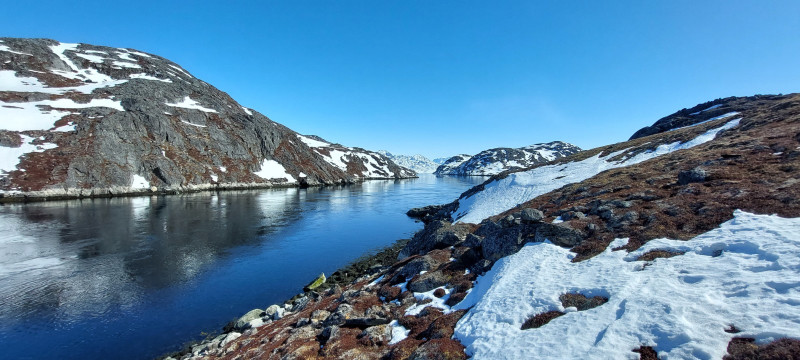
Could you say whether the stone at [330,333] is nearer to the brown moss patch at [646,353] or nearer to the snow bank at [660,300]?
the snow bank at [660,300]

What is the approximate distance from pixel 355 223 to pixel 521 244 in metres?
39.8

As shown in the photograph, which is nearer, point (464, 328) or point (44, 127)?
point (464, 328)

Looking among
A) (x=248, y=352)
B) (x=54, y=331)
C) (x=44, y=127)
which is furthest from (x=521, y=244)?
(x=44, y=127)

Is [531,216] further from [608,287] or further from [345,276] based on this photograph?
[345,276]

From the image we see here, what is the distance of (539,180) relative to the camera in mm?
39875

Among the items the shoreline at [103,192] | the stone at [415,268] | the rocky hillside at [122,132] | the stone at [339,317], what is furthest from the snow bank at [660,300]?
the rocky hillside at [122,132]

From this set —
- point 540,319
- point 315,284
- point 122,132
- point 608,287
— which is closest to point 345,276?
point 315,284

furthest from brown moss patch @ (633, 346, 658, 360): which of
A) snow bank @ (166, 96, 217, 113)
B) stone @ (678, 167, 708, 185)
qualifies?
snow bank @ (166, 96, 217, 113)

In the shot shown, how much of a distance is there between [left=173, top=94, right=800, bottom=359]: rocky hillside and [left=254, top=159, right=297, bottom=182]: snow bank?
353 ft

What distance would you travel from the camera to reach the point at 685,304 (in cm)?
852

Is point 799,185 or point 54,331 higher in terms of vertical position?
point 799,185

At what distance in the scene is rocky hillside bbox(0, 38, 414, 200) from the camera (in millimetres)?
72688

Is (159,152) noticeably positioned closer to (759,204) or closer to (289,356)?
(289,356)

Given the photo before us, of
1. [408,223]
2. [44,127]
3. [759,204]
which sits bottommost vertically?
[408,223]
